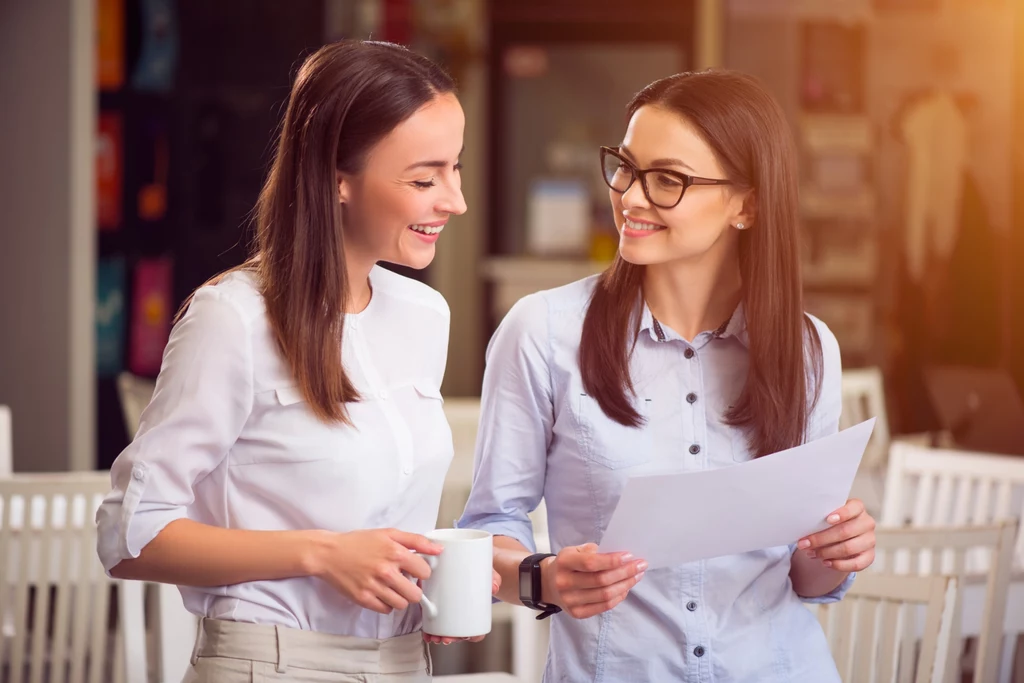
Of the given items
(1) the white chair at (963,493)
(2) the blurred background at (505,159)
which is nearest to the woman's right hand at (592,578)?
(1) the white chair at (963,493)

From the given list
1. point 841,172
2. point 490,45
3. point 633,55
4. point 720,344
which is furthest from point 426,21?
point 720,344

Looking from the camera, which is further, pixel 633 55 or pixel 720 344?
pixel 633 55

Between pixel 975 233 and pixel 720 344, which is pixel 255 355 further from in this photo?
pixel 975 233

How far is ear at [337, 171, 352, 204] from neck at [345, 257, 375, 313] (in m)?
0.07

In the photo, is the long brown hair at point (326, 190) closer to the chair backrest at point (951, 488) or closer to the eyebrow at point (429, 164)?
the eyebrow at point (429, 164)

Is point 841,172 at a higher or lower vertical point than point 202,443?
higher

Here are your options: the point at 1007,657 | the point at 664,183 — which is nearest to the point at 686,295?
the point at 664,183

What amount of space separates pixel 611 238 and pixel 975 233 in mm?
2255

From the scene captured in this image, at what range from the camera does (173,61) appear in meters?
6.11

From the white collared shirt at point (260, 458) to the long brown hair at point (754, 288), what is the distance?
33 centimetres

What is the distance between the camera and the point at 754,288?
1.61m

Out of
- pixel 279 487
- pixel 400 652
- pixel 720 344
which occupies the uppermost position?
pixel 720 344

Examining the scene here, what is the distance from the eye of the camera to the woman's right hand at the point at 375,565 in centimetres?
117

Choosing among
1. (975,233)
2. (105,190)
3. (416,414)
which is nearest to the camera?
(416,414)
